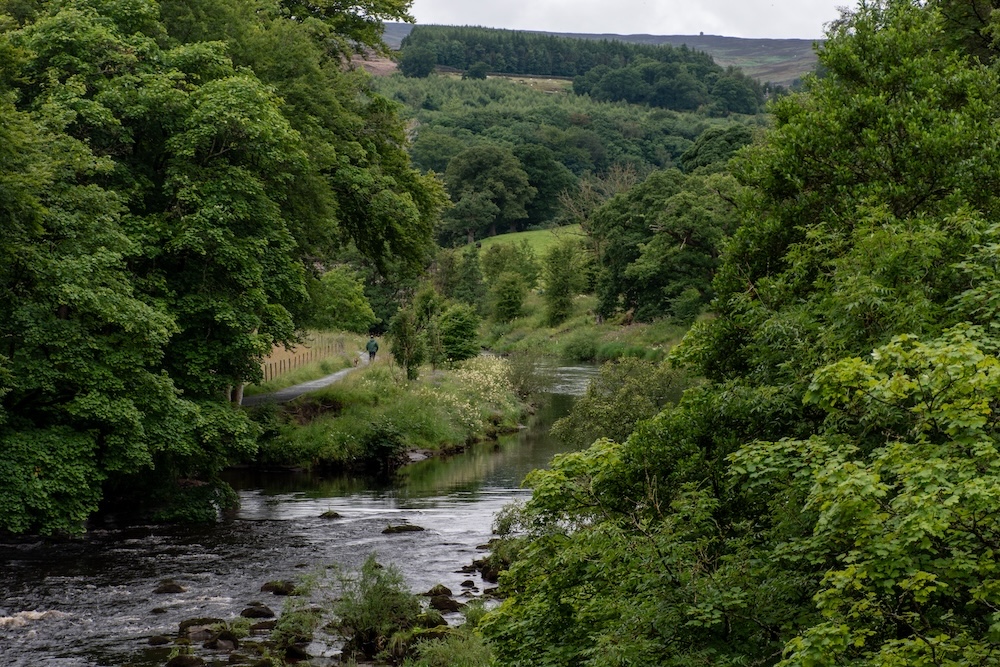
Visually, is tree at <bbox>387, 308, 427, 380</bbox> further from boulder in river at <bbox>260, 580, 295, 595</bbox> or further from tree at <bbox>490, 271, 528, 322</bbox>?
tree at <bbox>490, 271, 528, 322</bbox>

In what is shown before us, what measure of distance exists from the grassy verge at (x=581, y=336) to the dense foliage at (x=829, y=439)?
4895 cm

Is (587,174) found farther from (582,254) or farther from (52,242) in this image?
(52,242)

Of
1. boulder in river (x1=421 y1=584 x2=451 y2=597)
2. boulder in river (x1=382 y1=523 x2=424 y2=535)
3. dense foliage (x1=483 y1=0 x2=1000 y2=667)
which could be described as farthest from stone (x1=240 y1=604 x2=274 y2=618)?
dense foliage (x1=483 y1=0 x2=1000 y2=667)

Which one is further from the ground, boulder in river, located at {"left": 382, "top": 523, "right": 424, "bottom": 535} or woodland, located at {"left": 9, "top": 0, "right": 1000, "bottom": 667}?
woodland, located at {"left": 9, "top": 0, "right": 1000, "bottom": 667}

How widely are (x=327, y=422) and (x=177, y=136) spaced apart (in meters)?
14.2

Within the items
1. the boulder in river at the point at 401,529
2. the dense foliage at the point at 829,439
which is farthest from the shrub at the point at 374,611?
the boulder in river at the point at 401,529

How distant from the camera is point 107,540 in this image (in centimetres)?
2408

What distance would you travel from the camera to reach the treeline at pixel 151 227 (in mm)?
21297

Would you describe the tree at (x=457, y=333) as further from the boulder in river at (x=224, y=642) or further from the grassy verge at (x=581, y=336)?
the boulder in river at (x=224, y=642)

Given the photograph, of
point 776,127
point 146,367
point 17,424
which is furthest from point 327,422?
point 776,127

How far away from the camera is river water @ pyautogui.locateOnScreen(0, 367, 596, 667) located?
17359 mm

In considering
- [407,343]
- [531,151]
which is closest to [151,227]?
[407,343]

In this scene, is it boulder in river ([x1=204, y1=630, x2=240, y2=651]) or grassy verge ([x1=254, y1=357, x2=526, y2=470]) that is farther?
grassy verge ([x1=254, y1=357, x2=526, y2=470])

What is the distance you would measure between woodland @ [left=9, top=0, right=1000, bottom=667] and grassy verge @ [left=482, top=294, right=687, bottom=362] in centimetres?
2752
